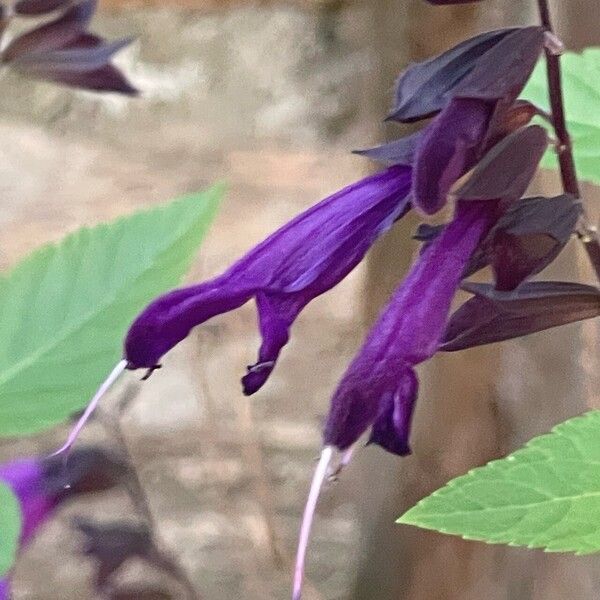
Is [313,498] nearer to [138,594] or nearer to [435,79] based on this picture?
[435,79]

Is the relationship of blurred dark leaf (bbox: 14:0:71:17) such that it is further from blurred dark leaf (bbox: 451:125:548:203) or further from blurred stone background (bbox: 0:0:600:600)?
blurred dark leaf (bbox: 451:125:548:203)

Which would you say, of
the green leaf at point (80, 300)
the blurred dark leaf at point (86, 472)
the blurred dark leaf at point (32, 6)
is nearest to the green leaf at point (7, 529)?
the green leaf at point (80, 300)

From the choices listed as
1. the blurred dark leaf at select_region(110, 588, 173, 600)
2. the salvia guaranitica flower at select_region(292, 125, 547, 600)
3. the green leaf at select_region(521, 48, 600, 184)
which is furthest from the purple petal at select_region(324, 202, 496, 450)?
the blurred dark leaf at select_region(110, 588, 173, 600)

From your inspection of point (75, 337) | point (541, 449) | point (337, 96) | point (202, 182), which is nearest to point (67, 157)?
point (202, 182)

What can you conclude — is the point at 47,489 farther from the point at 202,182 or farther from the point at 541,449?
the point at 202,182

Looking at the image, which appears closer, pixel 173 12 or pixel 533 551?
pixel 533 551
